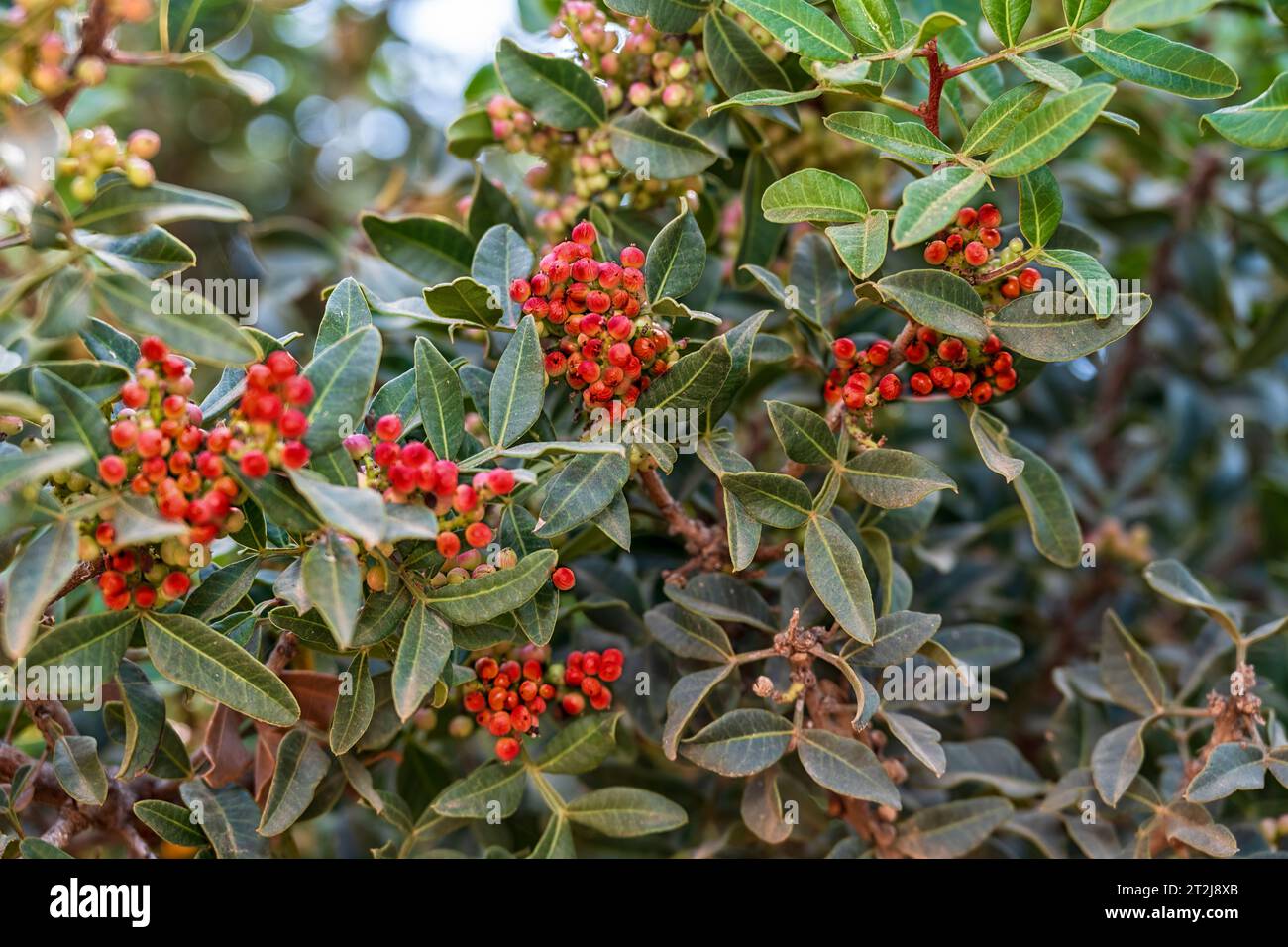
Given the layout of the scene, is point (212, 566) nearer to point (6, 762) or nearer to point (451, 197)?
point (6, 762)

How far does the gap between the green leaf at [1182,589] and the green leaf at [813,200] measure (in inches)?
23.6

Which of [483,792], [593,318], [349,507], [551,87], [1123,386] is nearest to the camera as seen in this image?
[349,507]

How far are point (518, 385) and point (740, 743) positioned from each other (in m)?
0.45

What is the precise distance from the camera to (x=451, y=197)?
1.95 m

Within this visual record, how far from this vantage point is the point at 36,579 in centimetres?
86

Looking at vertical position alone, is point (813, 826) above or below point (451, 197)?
below

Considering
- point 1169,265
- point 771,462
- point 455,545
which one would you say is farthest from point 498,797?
point 1169,265

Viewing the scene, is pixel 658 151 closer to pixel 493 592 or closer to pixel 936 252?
pixel 936 252

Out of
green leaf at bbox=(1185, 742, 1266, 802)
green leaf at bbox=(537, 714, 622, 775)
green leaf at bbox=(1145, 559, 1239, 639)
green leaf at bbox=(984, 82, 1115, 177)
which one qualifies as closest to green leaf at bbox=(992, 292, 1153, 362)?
green leaf at bbox=(984, 82, 1115, 177)

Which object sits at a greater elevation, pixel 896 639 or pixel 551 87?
A: pixel 551 87

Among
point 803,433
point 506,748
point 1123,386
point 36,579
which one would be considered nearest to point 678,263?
point 803,433

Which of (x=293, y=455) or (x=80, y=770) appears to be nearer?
(x=293, y=455)

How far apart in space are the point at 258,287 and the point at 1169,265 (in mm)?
1740

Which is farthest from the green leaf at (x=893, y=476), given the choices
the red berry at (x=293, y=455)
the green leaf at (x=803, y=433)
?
the red berry at (x=293, y=455)
